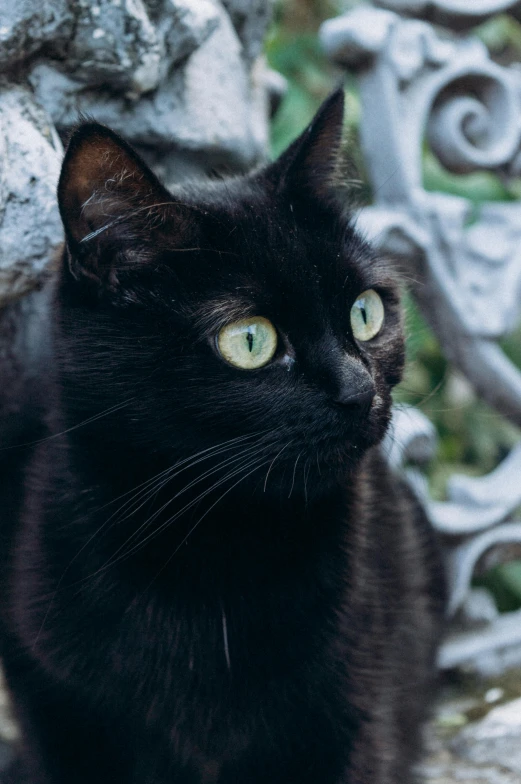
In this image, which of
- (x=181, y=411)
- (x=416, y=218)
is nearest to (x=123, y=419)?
(x=181, y=411)

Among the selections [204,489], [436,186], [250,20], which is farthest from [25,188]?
[436,186]

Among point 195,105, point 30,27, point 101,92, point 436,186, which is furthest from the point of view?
point 436,186

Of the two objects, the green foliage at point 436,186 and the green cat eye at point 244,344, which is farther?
the green foliage at point 436,186

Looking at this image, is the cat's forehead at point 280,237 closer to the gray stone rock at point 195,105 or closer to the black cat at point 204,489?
the black cat at point 204,489

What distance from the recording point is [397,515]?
1291 millimetres

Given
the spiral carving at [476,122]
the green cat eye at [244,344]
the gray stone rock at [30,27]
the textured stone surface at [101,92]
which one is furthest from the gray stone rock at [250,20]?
the green cat eye at [244,344]

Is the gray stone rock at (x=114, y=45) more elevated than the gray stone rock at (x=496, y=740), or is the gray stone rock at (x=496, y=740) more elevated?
the gray stone rock at (x=114, y=45)

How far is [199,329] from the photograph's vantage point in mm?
872

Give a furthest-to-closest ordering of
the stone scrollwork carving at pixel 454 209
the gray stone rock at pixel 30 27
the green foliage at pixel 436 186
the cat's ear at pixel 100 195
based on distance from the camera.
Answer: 1. the green foliage at pixel 436 186
2. the stone scrollwork carving at pixel 454 209
3. the gray stone rock at pixel 30 27
4. the cat's ear at pixel 100 195

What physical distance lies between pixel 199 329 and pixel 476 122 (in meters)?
0.80

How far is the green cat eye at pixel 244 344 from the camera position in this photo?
87 centimetres

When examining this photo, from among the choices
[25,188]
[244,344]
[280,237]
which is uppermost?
[25,188]

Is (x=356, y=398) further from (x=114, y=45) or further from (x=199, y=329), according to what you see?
(x=114, y=45)

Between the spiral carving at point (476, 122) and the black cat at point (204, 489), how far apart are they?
0.43 metres
